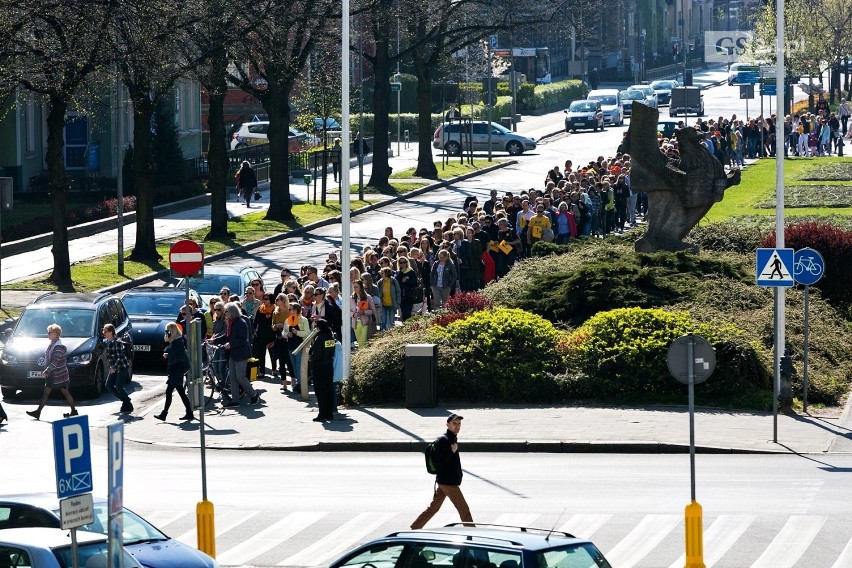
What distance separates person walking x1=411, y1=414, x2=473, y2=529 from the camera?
53.0 ft

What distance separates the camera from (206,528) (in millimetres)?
15742

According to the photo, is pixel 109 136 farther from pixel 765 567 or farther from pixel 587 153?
pixel 765 567

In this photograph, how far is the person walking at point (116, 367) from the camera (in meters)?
25.7

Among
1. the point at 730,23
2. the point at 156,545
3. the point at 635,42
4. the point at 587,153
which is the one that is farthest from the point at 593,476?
the point at 730,23

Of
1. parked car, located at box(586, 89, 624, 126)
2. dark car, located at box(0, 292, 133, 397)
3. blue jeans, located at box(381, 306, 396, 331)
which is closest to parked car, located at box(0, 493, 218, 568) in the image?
dark car, located at box(0, 292, 133, 397)

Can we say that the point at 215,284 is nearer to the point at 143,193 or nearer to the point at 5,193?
the point at 5,193

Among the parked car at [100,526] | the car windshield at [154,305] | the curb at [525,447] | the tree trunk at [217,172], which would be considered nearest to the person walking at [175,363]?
the curb at [525,447]

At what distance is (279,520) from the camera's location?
58.6ft

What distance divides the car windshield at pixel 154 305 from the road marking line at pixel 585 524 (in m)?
14.3

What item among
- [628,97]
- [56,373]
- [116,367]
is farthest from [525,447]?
[628,97]

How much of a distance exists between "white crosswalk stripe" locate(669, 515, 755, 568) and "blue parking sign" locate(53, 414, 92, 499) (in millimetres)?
6024

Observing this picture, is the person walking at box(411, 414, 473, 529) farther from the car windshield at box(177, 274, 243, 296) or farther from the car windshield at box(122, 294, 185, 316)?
the car windshield at box(177, 274, 243, 296)

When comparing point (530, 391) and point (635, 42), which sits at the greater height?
point (635, 42)

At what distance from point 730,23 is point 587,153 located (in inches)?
4957
